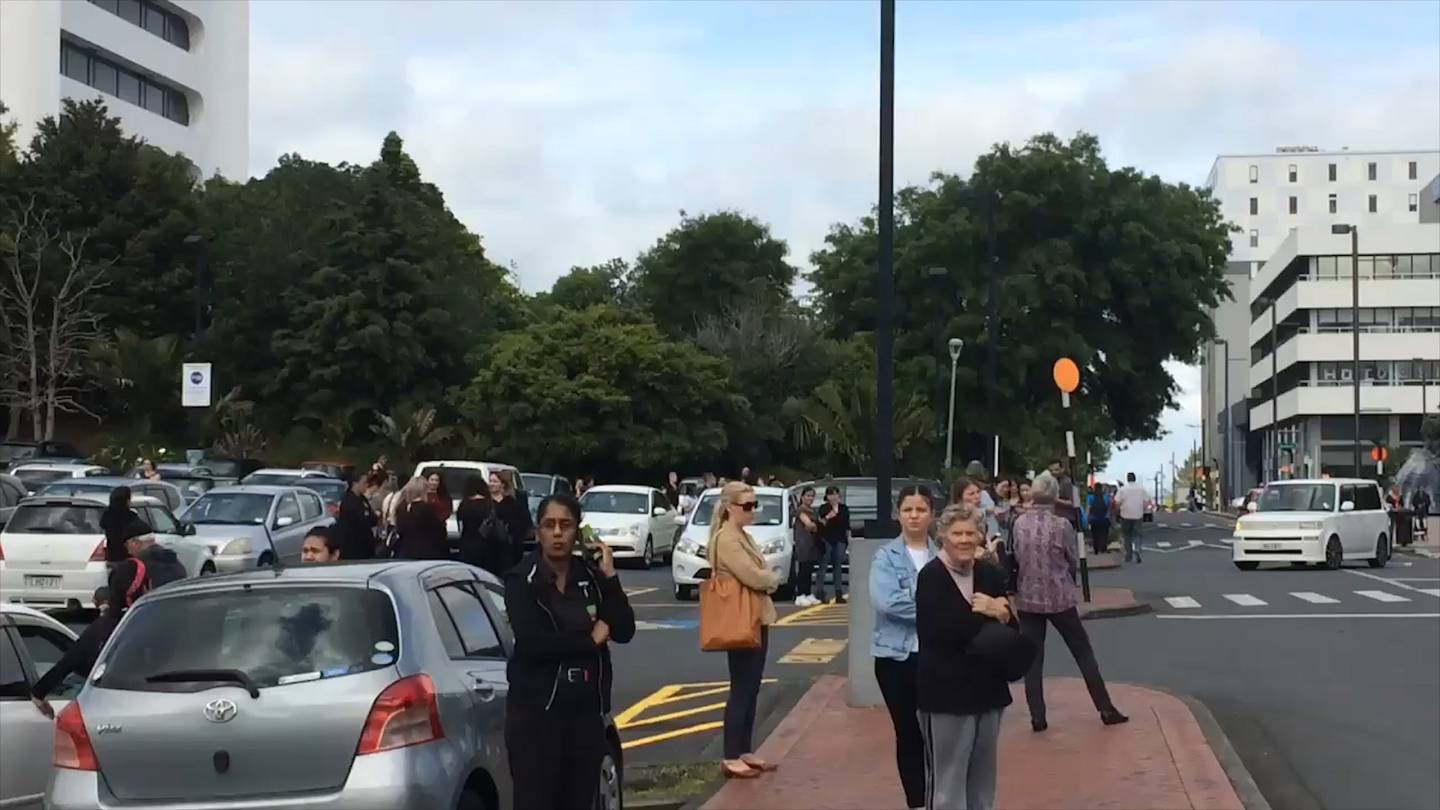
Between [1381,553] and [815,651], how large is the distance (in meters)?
20.1

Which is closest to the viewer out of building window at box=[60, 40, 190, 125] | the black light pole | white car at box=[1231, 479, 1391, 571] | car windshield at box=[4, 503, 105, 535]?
the black light pole

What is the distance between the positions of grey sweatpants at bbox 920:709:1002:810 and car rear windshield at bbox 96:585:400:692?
234cm

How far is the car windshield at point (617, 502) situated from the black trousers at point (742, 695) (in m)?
24.1

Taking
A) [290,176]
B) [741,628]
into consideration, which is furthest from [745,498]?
[290,176]

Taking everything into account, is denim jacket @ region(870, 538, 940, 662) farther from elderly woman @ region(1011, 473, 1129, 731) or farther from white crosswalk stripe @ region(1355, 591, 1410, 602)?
white crosswalk stripe @ region(1355, 591, 1410, 602)

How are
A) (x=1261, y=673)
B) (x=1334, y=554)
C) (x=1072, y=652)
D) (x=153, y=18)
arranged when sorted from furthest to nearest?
(x=153, y=18), (x=1334, y=554), (x=1261, y=673), (x=1072, y=652)

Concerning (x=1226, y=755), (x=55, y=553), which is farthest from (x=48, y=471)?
(x=1226, y=755)

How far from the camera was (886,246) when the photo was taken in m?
14.7

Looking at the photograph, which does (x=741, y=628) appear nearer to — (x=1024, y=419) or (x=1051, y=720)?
(x=1051, y=720)

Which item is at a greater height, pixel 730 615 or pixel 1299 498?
pixel 1299 498

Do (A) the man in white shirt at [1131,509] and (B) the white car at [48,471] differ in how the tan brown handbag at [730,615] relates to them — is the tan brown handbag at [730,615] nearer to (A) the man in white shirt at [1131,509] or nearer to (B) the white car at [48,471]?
(B) the white car at [48,471]

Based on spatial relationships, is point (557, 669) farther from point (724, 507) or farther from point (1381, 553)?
point (1381, 553)

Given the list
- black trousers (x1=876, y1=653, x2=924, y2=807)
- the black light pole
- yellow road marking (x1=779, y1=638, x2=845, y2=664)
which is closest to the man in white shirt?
yellow road marking (x1=779, y1=638, x2=845, y2=664)

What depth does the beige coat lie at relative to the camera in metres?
11.0
